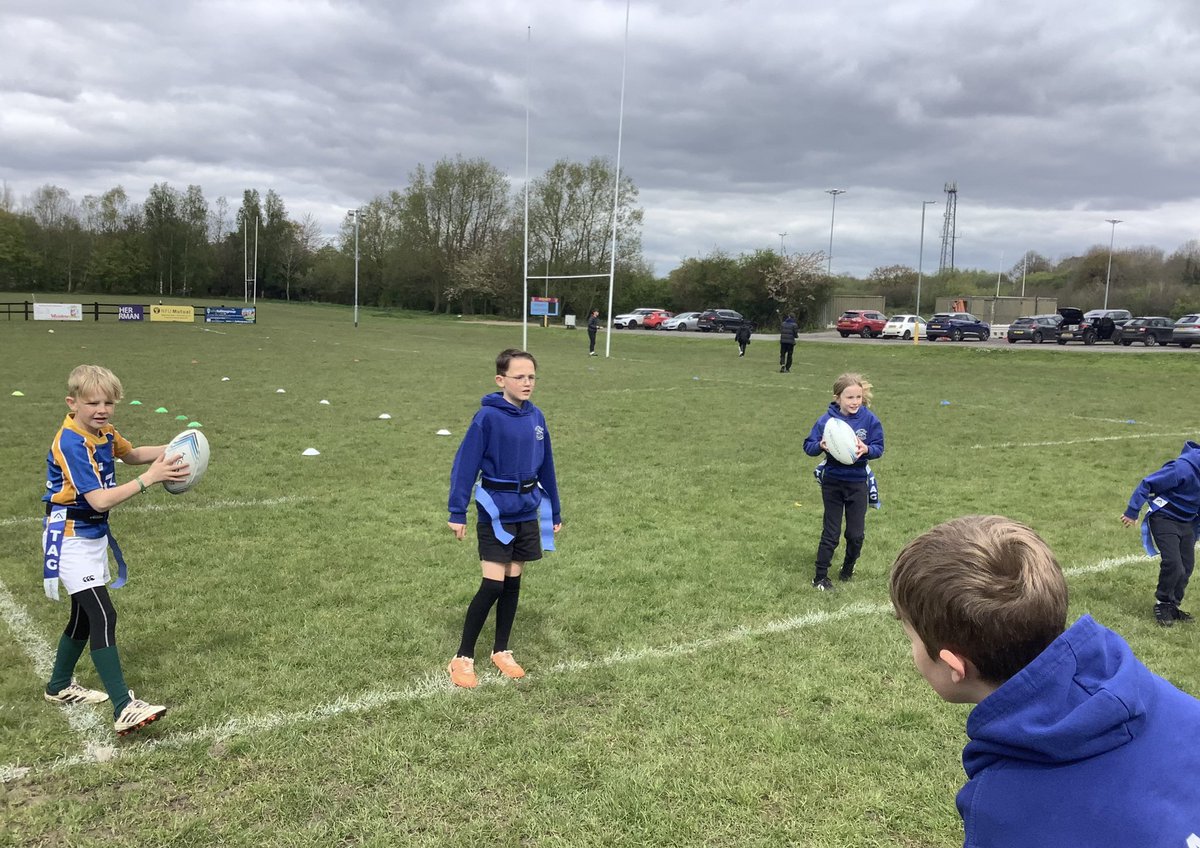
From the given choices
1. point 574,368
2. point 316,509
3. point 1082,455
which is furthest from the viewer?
point 574,368

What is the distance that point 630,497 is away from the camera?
8.68m

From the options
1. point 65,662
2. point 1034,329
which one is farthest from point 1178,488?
point 1034,329

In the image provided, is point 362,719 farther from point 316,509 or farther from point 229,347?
point 229,347

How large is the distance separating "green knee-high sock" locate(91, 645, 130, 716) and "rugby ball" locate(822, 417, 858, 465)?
4494 mm

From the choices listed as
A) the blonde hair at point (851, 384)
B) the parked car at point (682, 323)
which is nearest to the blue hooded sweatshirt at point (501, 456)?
the blonde hair at point (851, 384)

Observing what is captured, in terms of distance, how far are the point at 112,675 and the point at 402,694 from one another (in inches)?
53.0

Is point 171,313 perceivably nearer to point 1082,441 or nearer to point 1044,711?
point 1082,441

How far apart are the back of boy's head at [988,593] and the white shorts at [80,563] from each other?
12.3 feet

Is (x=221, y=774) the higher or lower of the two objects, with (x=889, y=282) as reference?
lower

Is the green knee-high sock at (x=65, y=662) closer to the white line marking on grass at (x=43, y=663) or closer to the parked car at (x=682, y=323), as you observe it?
the white line marking on grass at (x=43, y=663)

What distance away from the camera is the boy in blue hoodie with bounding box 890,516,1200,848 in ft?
4.09

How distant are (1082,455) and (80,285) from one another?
9928 cm

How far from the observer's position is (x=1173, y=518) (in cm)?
532

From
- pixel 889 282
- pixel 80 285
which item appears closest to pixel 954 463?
pixel 889 282
